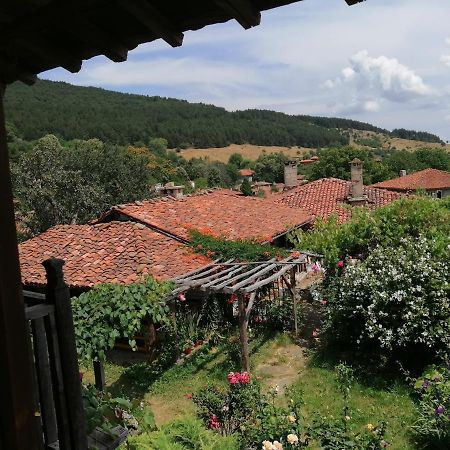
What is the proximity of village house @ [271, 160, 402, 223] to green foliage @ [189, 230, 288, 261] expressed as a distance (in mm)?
9192

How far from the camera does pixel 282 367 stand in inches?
397

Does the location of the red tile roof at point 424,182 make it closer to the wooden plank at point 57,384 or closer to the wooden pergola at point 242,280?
the wooden pergola at point 242,280

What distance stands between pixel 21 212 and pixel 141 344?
1360cm

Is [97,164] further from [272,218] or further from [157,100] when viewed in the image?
[157,100]

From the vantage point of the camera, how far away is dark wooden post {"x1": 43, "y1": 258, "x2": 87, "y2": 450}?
237 centimetres

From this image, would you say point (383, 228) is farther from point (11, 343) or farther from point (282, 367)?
point (11, 343)

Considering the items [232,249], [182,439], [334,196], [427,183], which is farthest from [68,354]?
[427,183]

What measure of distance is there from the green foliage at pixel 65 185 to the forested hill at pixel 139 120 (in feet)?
27.2

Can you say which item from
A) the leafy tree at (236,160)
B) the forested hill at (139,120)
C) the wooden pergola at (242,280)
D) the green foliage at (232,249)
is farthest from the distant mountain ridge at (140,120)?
the wooden pergola at (242,280)

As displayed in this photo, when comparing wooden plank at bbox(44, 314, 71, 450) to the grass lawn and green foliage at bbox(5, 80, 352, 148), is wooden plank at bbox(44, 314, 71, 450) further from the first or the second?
green foliage at bbox(5, 80, 352, 148)

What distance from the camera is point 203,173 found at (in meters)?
57.7

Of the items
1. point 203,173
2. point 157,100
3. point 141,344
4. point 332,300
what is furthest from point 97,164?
point 157,100

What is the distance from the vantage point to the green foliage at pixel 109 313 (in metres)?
7.93

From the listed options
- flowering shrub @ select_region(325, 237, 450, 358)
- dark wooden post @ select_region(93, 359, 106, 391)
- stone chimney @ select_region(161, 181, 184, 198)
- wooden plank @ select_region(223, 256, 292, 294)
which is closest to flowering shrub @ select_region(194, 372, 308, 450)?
dark wooden post @ select_region(93, 359, 106, 391)
